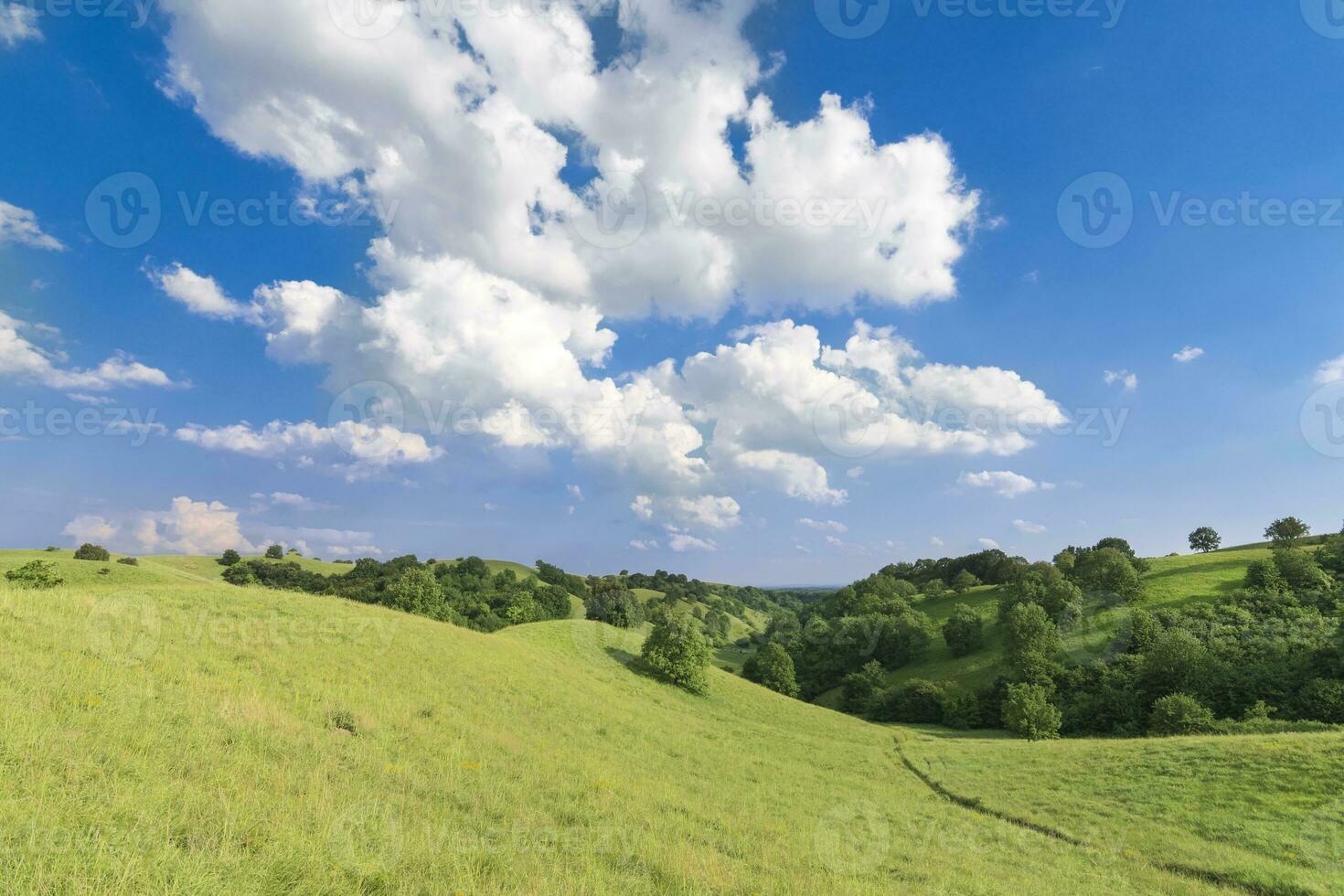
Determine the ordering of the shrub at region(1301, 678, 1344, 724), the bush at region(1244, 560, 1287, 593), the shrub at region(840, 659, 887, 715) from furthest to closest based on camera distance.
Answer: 1. the shrub at region(840, 659, 887, 715)
2. the bush at region(1244, 560, 1287, 593)
3. the shrub at region(1301, 678, 1344, 724)

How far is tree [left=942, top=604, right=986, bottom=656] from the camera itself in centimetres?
7869

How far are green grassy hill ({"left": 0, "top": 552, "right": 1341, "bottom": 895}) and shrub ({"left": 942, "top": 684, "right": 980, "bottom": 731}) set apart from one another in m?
34.0

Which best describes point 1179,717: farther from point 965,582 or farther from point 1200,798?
Answer: point 965,582

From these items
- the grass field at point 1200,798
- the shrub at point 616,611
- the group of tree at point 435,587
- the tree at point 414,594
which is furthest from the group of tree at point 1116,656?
the tree at point 414,594

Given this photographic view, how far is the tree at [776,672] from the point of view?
75125 millimetres

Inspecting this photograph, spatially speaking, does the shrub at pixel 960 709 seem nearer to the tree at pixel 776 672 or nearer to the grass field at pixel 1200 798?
the tree at pixel 776 672

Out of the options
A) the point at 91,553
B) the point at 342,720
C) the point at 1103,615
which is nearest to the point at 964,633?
the point at 1103,615

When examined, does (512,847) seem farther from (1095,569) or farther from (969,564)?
(969,564)

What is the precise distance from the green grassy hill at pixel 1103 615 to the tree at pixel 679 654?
4136 centimetres

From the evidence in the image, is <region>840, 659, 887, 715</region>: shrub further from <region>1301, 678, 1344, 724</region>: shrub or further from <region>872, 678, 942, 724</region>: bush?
<region>1301, 678, 1344, 724</region>: shrub

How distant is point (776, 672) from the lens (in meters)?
75.8

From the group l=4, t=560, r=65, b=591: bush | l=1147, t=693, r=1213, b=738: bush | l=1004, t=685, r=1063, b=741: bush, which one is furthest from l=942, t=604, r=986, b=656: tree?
l=4, t=560, r=65, b=591: bush

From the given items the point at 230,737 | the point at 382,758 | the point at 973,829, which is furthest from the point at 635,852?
the point at 973,829

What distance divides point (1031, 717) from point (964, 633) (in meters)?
38.3
